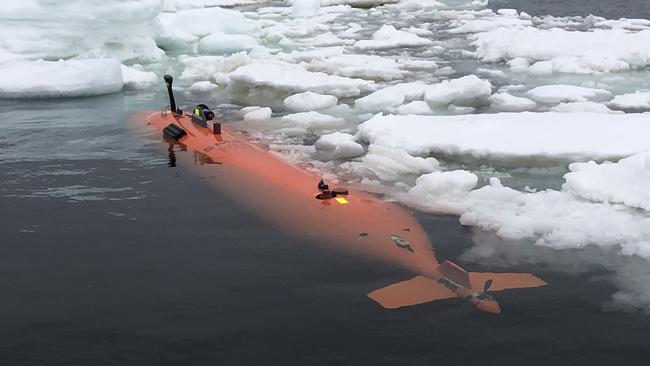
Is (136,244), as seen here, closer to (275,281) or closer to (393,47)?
(275,281)

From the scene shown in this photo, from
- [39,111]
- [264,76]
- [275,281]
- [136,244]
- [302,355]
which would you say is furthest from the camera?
[264,76]

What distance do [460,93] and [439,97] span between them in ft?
1.22

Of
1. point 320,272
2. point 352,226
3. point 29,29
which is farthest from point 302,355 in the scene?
point 29,29

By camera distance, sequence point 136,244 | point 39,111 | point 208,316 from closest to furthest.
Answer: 1. point 208,316
2. point 136,244
3. point 39,111

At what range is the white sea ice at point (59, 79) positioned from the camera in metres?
12.5

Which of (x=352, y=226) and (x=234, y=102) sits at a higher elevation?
(x=234, y=102)

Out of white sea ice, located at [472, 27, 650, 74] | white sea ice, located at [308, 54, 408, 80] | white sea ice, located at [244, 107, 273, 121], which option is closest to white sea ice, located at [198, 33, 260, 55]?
white sea ice, located at [308, 54, 408, 80]

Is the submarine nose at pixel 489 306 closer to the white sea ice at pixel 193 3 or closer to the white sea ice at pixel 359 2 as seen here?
the white sea ice at pixel 193 3

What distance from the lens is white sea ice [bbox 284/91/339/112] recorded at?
449 inches

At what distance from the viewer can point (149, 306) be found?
5.19 metres

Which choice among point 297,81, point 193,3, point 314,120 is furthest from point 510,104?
point 193,3

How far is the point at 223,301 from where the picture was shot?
5242 mm

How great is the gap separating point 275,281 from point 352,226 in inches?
49.2

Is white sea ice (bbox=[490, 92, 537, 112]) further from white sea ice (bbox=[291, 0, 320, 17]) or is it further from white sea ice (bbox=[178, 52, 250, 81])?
white sea ice (bbox=[291, 0, 320, 17])
